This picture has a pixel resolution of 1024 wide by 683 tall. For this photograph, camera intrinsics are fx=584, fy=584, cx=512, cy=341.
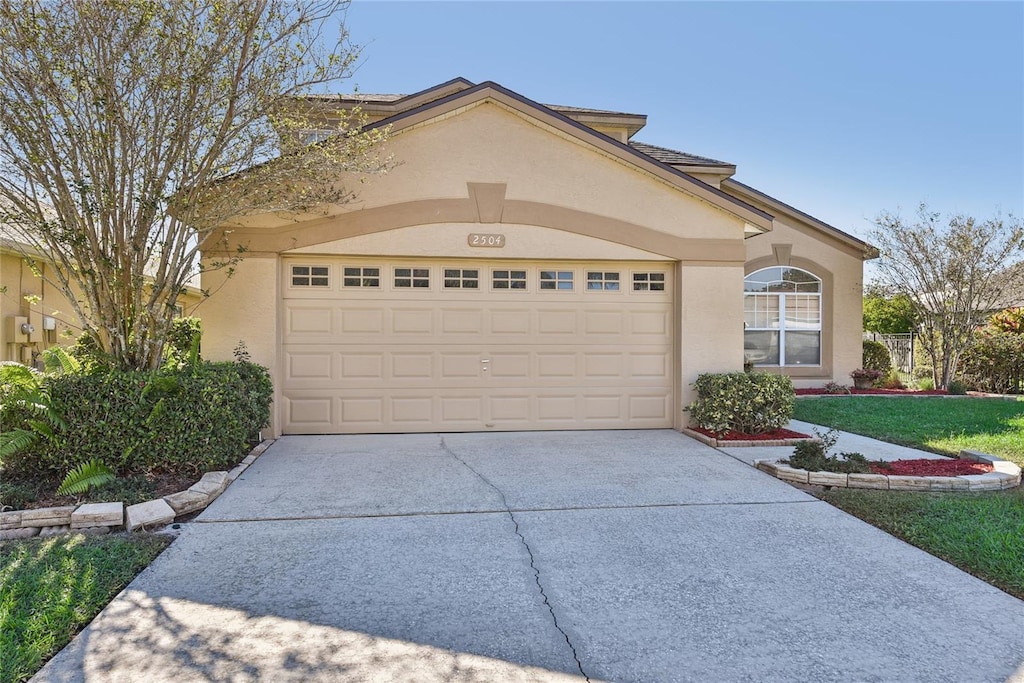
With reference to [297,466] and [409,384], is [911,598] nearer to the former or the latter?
[297,466]

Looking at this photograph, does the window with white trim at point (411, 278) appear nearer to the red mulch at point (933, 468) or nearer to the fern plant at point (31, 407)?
the fern plant at point (31, 407)

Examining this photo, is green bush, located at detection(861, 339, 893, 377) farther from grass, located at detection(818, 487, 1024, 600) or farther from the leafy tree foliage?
grass, located at detection(818, 487, 1024, 600)

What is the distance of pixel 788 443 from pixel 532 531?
494cm

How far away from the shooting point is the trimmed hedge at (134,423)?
222 inches

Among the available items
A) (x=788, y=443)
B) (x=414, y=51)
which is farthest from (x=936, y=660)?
(x=414, y=51)

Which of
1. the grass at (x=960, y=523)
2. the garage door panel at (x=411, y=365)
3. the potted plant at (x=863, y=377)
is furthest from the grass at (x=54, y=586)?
the potted plant at (x=863, y=377)

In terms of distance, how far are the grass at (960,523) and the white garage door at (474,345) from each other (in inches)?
152

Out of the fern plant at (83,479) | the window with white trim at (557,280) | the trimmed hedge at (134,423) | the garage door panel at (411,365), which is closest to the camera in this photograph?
the fern plant at (83,479)

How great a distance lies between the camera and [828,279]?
1487cm

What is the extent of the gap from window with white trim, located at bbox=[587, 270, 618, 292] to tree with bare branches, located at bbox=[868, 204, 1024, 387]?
982 centimetres

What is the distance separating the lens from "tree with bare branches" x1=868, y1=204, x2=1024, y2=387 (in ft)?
46.8

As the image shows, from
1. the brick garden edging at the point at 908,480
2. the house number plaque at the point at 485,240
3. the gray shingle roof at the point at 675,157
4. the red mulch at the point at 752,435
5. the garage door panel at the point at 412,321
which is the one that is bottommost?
the brick garden edging at the point at 908,480

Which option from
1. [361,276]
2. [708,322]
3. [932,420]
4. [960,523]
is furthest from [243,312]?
[932,420]

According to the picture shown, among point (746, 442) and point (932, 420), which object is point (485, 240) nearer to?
point (746, 442)
